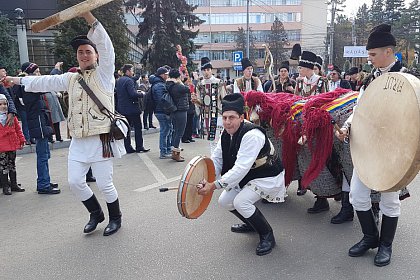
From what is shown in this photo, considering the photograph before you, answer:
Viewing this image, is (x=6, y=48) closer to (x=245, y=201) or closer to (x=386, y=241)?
(x=245, y=201)

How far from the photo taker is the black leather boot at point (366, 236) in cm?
335

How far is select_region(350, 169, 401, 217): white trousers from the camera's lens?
3.20m

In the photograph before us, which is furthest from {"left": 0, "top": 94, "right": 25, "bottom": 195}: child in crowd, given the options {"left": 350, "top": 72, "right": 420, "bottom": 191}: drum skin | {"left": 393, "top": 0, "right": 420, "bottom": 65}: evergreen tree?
{"left": 393, "top": 0, "right": 420, "bottom": 65}: evergreen tree

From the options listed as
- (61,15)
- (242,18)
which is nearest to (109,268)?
(61,15)

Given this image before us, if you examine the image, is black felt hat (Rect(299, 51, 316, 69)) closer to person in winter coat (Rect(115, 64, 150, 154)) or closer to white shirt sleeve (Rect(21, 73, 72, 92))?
white shirt sleeve (Rect(21, 73, 72, 92))

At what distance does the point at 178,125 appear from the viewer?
303 inches

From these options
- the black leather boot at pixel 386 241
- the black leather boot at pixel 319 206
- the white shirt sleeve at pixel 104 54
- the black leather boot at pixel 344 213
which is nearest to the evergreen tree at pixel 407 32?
the black leather boot at pixel 319 206

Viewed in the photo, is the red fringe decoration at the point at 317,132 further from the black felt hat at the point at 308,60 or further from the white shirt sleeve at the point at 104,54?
the white shirt sleeve at the point at 104,54

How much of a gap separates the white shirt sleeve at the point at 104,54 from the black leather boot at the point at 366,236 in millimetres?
2660

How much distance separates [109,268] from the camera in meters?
3.30

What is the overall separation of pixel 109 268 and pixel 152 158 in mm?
4680

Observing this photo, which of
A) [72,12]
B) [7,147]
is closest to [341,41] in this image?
[7,147]

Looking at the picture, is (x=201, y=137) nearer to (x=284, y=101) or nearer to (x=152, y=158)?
(x=152, y=158)

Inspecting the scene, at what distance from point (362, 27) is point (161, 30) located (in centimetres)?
4459
